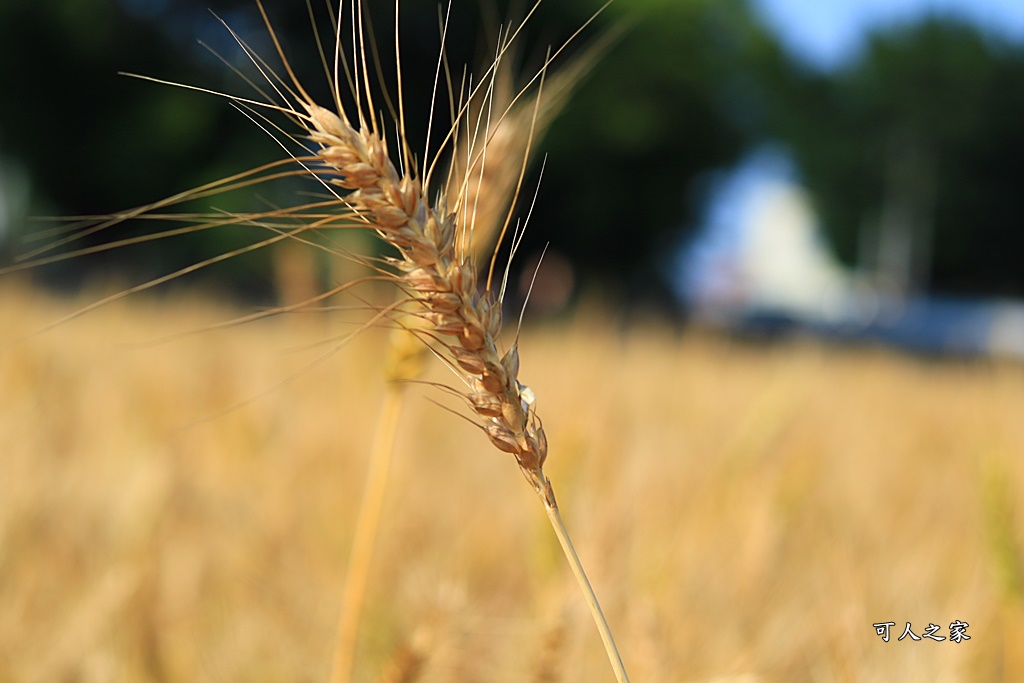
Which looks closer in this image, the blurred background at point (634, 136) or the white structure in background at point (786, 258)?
Answer: the blurred background at point (634, 136)

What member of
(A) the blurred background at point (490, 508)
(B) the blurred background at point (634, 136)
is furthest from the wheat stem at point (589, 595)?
(B) the blurred background at point (634, 136)

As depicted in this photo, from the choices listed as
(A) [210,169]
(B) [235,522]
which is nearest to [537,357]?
(B) [235,522]

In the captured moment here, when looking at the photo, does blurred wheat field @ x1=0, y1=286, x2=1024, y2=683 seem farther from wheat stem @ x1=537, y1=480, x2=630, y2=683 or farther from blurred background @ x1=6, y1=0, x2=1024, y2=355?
blurred background @ x1=6, y1=0, x2=1024, y2=355

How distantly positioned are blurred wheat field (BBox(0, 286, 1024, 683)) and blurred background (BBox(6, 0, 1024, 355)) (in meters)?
3.38

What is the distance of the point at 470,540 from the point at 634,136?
12.0m

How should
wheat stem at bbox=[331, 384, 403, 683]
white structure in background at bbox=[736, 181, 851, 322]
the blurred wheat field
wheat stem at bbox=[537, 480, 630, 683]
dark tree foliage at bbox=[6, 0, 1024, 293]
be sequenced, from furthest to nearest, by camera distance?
white structure in background at bbox=[736, 181, 851, 322] < dark tree foliage at bbox=[6, 0, 1024, 293] < the blurred wheat field < wheat stem at bbox=[331, 384, 403, 683] < wheat stem at bbox=[537, 480, 630, 683]

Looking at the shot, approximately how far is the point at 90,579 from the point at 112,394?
1165 millimetres

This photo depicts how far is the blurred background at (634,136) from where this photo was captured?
11688mm

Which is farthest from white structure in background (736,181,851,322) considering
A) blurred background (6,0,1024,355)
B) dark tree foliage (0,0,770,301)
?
dark tree foliage (0,0,770,301)

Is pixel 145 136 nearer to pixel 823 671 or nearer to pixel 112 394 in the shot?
pixel 112 394

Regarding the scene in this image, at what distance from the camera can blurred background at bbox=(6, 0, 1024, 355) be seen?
11688 mm

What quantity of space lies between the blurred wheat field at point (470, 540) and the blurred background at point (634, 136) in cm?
338

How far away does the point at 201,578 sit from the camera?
1.26 metres

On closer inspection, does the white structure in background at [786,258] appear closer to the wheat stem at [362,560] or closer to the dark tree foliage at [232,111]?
the dark tree foliage at [232,111]
